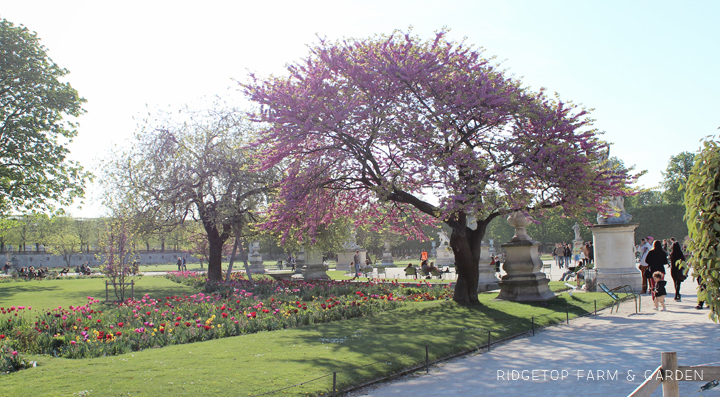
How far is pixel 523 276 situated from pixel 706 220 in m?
11.9

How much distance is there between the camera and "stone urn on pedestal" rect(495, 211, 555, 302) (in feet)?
48.3

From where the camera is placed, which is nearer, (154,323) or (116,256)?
(154,323)

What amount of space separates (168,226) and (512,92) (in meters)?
17.0

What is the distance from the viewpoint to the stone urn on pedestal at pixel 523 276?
1473 cm

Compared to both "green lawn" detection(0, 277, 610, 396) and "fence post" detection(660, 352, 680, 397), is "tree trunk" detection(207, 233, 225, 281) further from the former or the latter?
"fence post" detection(660, 352, 680, 397)

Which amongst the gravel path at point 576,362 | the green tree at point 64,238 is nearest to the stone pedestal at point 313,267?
the gravel path at point 576,362

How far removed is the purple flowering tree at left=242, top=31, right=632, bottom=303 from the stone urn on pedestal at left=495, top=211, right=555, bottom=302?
1.70 m

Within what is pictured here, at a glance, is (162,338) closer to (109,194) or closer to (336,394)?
(336,394)

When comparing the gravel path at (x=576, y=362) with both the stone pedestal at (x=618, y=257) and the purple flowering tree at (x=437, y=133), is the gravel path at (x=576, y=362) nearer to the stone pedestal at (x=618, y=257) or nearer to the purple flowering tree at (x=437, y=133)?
the purple flowering tree at (x=437, y=133)

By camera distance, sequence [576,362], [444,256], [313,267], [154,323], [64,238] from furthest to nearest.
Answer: [64,238] < [444,256] < [313,267] < [154,323] < [576,362]

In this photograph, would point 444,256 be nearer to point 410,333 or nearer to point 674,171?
point 410,333

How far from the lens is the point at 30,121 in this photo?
24.4 meters

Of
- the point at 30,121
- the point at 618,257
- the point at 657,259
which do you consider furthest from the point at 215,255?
the point at 657,259

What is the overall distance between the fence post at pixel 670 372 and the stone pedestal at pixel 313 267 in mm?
23603
